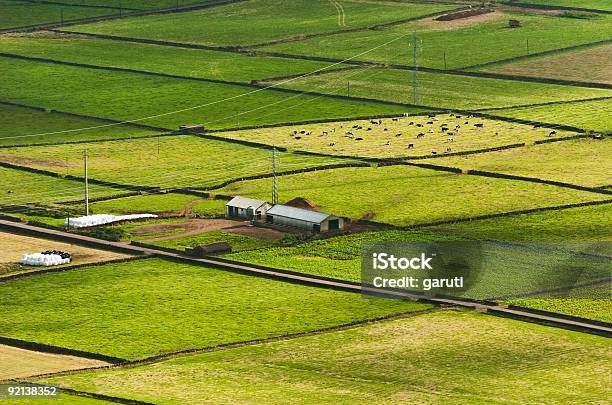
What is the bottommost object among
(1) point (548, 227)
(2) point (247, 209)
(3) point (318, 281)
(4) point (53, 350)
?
(4) point (53, 350)

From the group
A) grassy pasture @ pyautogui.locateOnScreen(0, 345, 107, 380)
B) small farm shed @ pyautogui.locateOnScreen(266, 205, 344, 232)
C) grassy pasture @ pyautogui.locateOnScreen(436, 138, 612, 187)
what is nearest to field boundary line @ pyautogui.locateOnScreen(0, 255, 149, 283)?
small farm shed @ pyautogui.locateOnScreen(266, 205, 344, 232)

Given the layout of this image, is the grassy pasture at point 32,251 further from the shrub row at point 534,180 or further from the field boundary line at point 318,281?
the shrub row at point 534,180

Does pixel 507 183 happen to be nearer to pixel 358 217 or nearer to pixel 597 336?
pixel 358 217

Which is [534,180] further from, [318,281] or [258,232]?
[318,281]

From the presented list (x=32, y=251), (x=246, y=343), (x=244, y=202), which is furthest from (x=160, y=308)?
(x=244, y=202)

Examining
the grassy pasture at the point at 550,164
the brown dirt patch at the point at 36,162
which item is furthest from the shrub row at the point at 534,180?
the brown dirt patch at the point at 36,162
